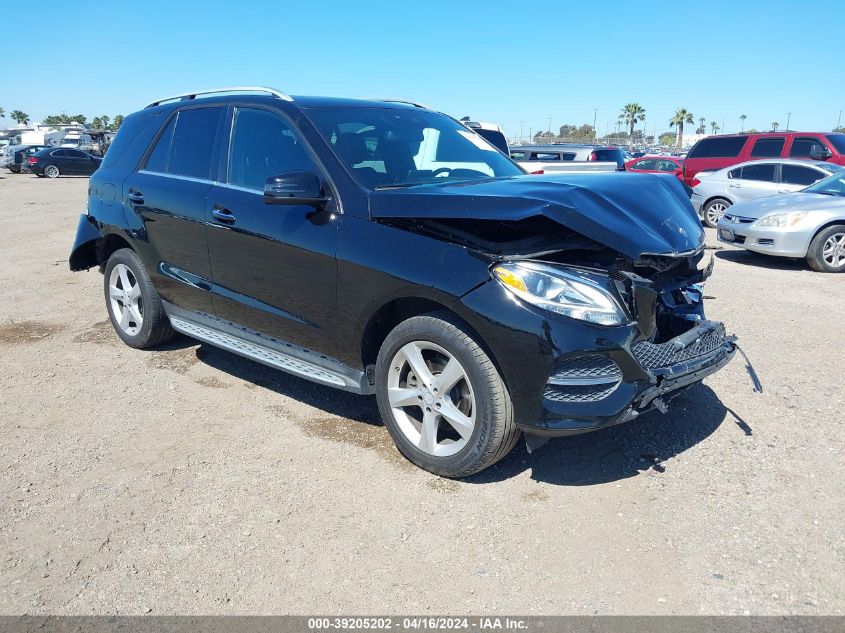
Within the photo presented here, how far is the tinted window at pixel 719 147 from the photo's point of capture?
605 inches

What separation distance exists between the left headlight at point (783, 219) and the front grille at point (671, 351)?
6.24m

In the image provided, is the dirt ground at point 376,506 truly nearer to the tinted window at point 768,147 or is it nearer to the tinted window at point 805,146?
the tinted window at point 805,146

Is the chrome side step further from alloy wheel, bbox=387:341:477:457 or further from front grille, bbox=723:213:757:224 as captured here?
front grille, bbox=723:213:757:224

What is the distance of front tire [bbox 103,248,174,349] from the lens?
16.6 ft

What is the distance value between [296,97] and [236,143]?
489 mm

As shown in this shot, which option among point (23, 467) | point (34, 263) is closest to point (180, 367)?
point (23, 467)

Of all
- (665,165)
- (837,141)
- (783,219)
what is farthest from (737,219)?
(665,165)

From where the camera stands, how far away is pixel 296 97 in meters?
4.13

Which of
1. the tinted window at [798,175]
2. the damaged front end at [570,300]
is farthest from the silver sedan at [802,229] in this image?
the damaged front end at [570,300]

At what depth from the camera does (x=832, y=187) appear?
9.39m

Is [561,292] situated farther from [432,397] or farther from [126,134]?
[126,134]

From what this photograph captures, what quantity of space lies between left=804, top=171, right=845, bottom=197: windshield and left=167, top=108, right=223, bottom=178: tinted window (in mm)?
8512

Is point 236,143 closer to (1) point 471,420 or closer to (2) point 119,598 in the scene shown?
(1) point 471,420

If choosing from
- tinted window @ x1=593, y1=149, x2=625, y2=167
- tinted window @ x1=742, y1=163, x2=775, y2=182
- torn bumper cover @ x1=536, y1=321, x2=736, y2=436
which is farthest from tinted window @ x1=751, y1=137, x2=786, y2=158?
torn bumper cover @ x1=536, y1=321, x2=736, y2=436
